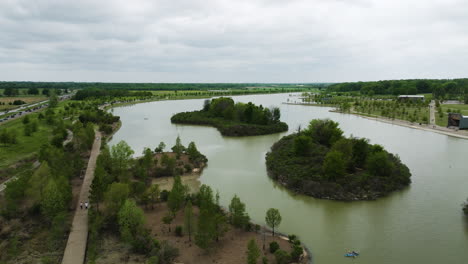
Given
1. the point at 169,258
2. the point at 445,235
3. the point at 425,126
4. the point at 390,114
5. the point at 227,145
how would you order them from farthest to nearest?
the point at 390,114, the point at 425,126, the point at 227,145, the point at 445,235, the point at 169,258

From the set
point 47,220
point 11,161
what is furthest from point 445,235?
point 11,161

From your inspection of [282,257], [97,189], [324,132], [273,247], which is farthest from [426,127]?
[97,189]

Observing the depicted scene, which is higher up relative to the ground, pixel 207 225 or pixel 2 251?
pixel 207 225

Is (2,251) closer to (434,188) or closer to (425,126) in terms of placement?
(434,188)

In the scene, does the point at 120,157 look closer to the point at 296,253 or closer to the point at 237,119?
the point at 296,253

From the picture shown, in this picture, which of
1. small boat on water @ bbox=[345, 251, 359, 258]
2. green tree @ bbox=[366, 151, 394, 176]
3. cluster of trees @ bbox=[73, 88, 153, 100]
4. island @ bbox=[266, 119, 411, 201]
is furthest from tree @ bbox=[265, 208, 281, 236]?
cluster of trees @ bbox=[73, 88, 153, 100]

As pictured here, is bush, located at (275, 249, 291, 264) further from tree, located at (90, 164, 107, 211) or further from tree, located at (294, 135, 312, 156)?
tree, located at (294, 135, 312, 156)
